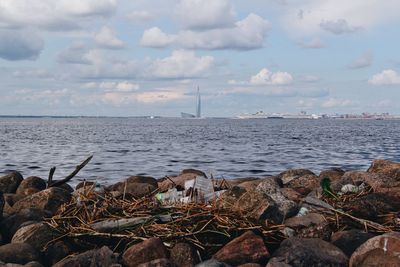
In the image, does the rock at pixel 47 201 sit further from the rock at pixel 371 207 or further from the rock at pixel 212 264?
the rock at pixel 371 207

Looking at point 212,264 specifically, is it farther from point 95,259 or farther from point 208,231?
point 95,259

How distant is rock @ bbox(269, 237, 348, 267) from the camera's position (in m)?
6.43

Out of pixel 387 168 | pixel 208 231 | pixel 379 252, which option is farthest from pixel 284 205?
pixel 387 168

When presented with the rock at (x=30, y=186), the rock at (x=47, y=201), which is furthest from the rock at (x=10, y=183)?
the rock at (x=47, y=201)

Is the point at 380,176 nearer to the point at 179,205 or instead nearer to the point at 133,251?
the point at 179,205

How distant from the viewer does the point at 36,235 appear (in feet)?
25.4

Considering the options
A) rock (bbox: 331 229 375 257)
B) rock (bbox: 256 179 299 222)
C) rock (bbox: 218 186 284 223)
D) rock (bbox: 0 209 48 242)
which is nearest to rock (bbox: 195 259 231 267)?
rock (bbox: 218 186 284 223)

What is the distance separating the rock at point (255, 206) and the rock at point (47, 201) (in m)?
3.48

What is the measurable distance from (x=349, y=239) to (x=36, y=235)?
14.5 ft

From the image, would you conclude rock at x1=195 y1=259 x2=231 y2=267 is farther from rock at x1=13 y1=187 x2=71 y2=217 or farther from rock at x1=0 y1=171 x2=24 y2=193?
rock at x1=0 y1=171 x2=24 y2=193

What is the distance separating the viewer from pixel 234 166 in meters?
28.6

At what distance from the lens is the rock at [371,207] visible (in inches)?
333

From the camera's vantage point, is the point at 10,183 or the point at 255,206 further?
the point at 10,183

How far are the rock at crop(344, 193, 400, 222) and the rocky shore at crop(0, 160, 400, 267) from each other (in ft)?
0.05
